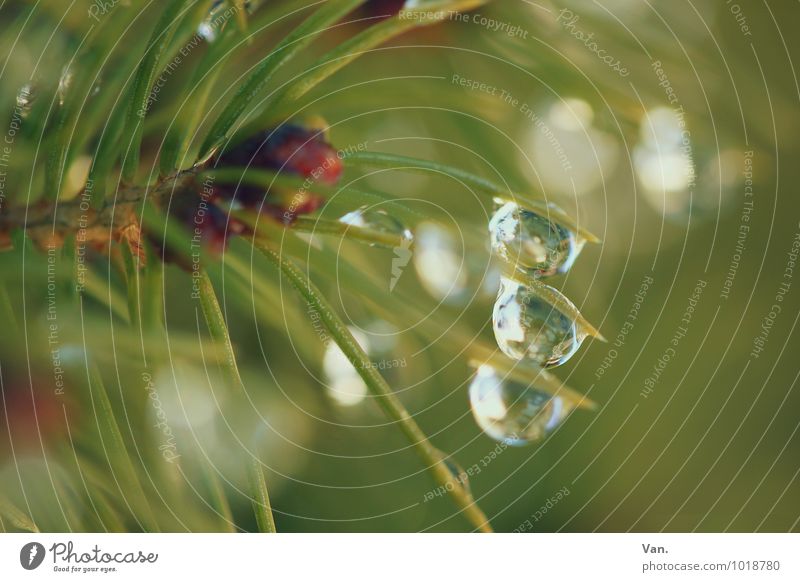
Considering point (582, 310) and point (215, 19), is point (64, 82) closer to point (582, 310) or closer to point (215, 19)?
point (215, 19)

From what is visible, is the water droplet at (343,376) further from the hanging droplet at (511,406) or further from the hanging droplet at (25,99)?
the hanging droplet at (25,99)

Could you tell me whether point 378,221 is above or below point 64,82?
below

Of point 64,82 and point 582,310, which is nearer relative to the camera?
point 64,82

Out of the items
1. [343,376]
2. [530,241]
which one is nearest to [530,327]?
[530,241]

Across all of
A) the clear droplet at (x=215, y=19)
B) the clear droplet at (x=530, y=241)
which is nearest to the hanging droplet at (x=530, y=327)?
the clear droplet at (x=530, y=241)

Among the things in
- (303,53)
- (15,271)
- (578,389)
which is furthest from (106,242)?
(578,389)

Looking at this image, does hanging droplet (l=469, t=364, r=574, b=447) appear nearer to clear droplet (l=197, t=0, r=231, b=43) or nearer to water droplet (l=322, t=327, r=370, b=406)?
water droplet (l=322, t=327, r=370, b=406)
